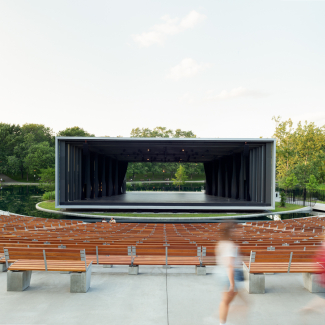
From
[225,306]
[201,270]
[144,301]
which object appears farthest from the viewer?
[201,270]

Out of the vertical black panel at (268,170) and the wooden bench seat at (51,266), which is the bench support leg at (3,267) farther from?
the vertical black panel at (268,170)

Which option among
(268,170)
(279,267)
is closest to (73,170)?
(268,170)

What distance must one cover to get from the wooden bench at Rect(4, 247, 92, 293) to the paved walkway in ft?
0.56

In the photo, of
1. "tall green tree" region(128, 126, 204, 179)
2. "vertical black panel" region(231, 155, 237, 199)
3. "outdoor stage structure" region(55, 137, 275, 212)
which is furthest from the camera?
"tall green tree" region(128, 126, 204, 179)

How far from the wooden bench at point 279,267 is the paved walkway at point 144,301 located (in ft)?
0.71

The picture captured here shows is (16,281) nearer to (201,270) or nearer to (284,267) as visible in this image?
(201,270)

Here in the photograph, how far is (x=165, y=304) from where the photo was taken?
14.2 ft

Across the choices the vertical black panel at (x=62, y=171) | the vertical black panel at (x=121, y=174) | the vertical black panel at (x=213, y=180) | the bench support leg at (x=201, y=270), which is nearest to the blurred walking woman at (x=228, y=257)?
the bench support leg at (x=201, y=270)

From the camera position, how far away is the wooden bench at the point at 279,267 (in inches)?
188

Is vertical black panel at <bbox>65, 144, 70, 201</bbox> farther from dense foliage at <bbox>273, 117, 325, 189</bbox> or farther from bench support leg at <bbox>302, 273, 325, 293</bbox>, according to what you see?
dense foliage at <bbox>273, 117, 325, 189</bbox>

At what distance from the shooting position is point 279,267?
4922 mm

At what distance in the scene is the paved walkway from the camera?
385 centimetres

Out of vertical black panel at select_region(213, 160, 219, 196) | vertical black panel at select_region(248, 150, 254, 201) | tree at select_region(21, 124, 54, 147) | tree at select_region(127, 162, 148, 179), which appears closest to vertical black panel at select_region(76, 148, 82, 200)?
vertical black panel at select_region(248, 150, 254, 201)

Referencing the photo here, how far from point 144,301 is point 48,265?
6.62ft
